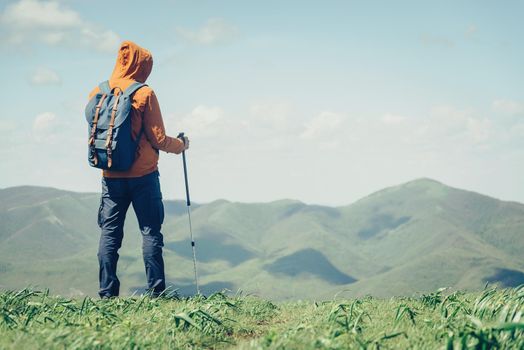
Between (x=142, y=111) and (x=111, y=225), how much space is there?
80.7 inches

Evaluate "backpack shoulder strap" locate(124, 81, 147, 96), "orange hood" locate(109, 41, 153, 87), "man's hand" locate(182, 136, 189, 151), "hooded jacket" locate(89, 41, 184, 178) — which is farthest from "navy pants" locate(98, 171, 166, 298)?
"orange hood" locate(109, 41, 153, 87)

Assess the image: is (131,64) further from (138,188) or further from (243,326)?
(243,326)

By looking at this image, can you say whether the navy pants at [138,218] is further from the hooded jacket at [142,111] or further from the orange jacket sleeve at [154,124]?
the orange jacket sleeve at [154,124]

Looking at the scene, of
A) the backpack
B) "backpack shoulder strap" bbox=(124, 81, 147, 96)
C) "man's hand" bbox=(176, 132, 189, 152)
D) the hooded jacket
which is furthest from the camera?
A: "man's hand" bbox=(176, 132, 189, 152)

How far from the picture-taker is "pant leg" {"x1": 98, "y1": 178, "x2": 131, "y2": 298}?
28.4ft

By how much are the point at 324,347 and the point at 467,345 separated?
104cm

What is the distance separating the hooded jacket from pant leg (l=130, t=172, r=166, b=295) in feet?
0.72

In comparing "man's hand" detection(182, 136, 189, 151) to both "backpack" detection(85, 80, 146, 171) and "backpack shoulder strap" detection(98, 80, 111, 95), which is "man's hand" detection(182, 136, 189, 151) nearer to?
"backpack" detection(85, 80, 146, 171)

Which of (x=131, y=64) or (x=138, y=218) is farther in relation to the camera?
(x=131, y=64)

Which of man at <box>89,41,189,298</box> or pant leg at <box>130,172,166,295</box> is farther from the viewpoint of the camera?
pant leg at <box>130,172,166,295</box>

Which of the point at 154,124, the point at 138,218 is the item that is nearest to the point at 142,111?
the point at 154,124

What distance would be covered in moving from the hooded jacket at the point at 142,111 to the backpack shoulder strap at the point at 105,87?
0.07 meters

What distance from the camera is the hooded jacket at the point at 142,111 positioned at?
8586 millimetres

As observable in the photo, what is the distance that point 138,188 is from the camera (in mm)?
8805
